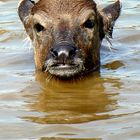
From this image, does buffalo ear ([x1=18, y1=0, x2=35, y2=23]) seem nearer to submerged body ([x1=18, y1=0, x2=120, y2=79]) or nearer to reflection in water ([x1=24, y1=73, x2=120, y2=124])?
submerged body ([x1=18, y1=0, x2=120, y2=79])

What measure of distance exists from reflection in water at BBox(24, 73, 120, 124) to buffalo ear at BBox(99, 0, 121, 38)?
120cm

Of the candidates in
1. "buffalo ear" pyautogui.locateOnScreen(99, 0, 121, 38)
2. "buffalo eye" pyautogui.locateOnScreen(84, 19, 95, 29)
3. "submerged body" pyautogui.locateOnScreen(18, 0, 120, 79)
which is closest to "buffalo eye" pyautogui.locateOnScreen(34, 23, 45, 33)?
"submerged body" pyautogui.locateOnScreen(18, 0, 120, 79)

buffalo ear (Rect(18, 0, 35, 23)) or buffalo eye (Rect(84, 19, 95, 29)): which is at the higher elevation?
buffalo eye (Rect(84, 19, 95, 29))

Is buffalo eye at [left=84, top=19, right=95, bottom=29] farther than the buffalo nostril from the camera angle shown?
Yes

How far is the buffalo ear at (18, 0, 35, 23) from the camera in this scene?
8.55 metres

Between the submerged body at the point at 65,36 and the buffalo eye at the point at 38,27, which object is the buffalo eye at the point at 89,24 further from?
the buffalo eye at the point at 38,27

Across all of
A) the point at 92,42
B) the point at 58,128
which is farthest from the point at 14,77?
the point at 58,128

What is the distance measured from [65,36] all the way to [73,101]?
1.19 meters

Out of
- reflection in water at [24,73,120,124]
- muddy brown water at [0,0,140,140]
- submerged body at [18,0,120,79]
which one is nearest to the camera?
muddy brown water at [0,0,140,140]

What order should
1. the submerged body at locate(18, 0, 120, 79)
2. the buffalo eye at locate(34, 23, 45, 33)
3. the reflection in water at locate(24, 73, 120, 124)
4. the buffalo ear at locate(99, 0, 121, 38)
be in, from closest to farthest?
the reflection in water at locate(24, 73, 120, 124), the submerged body at locate(18, 0, 120, 79), the buffalo eye at locate(34, 23, 45, 33), the buffalo ear at locate(99, 0, 121, 38)

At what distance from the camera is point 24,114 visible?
18.3 ft

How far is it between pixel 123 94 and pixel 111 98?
0.17 metres

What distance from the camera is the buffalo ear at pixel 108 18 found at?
8.41 metres

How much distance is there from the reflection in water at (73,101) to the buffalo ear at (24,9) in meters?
1.42
